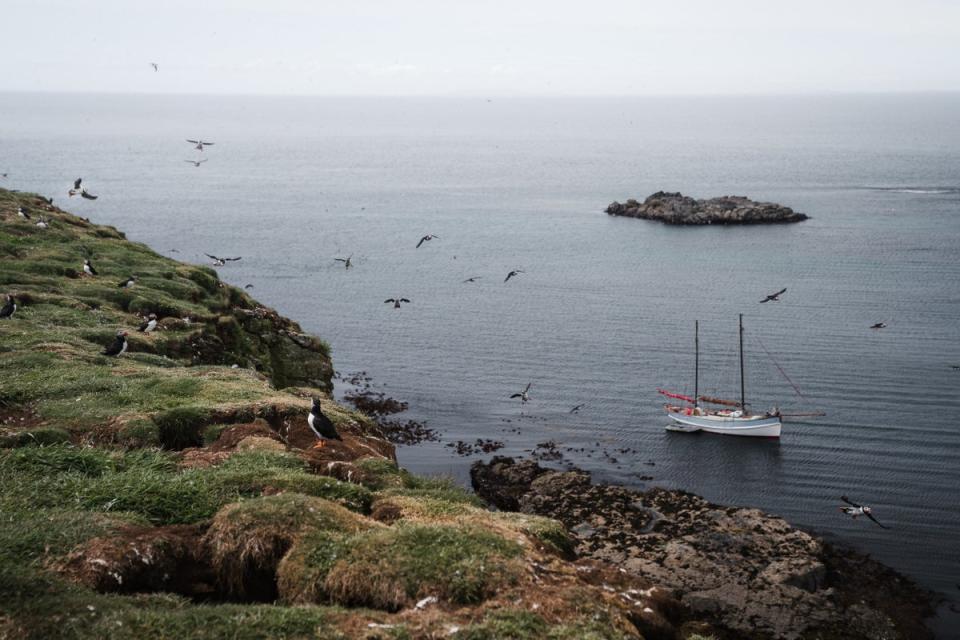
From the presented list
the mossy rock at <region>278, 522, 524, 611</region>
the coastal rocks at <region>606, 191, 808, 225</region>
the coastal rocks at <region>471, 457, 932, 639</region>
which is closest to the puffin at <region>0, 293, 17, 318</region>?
the coastal rocks at <region>471, 457, 932, 639</region>

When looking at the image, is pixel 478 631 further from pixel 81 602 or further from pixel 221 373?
pixel 221 373

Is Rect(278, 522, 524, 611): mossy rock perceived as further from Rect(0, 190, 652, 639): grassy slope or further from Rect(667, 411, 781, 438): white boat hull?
Rect(667, 411, 781, 438): white boat hull

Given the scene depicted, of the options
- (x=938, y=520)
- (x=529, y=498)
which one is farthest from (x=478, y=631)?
(x=938, y=520)

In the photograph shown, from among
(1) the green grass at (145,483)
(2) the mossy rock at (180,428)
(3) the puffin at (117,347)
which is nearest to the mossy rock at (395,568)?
(1) the green grass at (145,483)

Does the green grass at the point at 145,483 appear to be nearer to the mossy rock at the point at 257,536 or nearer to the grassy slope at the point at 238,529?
the grassy slope at the point at 238,529

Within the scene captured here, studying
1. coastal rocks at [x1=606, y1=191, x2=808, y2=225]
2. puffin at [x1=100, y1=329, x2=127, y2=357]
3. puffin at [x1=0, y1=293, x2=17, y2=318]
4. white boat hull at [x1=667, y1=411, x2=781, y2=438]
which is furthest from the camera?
coastal rocks at [x1=606, y1=191, x2=808, y2=225]

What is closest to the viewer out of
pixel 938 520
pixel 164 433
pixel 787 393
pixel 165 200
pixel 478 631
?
pixel 478 631

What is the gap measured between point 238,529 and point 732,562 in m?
28.0

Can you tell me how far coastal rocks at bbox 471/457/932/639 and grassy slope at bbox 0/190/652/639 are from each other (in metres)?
16.6

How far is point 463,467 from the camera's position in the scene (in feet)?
178

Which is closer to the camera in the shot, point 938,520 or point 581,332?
point 938,520

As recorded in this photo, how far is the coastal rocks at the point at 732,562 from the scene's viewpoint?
34156 mm

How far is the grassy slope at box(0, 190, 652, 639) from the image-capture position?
1327 cm

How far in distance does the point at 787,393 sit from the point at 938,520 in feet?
69.6
